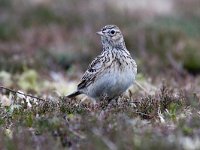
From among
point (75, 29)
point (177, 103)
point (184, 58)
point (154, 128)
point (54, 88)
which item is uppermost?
point (75, 29)

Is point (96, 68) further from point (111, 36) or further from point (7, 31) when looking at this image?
point (7, 31)

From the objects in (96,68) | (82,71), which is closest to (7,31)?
(82,71)

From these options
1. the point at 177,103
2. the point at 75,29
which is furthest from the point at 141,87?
the point at 75,29

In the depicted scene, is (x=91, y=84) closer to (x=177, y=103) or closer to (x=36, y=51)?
(x=177, y=103)

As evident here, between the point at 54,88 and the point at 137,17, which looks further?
the point at 137,17

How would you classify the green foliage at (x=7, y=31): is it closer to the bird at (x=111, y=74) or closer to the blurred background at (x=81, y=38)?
the blurred background at (x=81, y=38)

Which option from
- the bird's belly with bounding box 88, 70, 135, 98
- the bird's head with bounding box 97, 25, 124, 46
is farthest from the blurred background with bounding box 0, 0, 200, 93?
the bird's belly with bounding box 88, 70, 135, 98

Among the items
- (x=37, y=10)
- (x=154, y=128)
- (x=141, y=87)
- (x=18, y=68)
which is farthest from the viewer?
(x=37, y=10)
